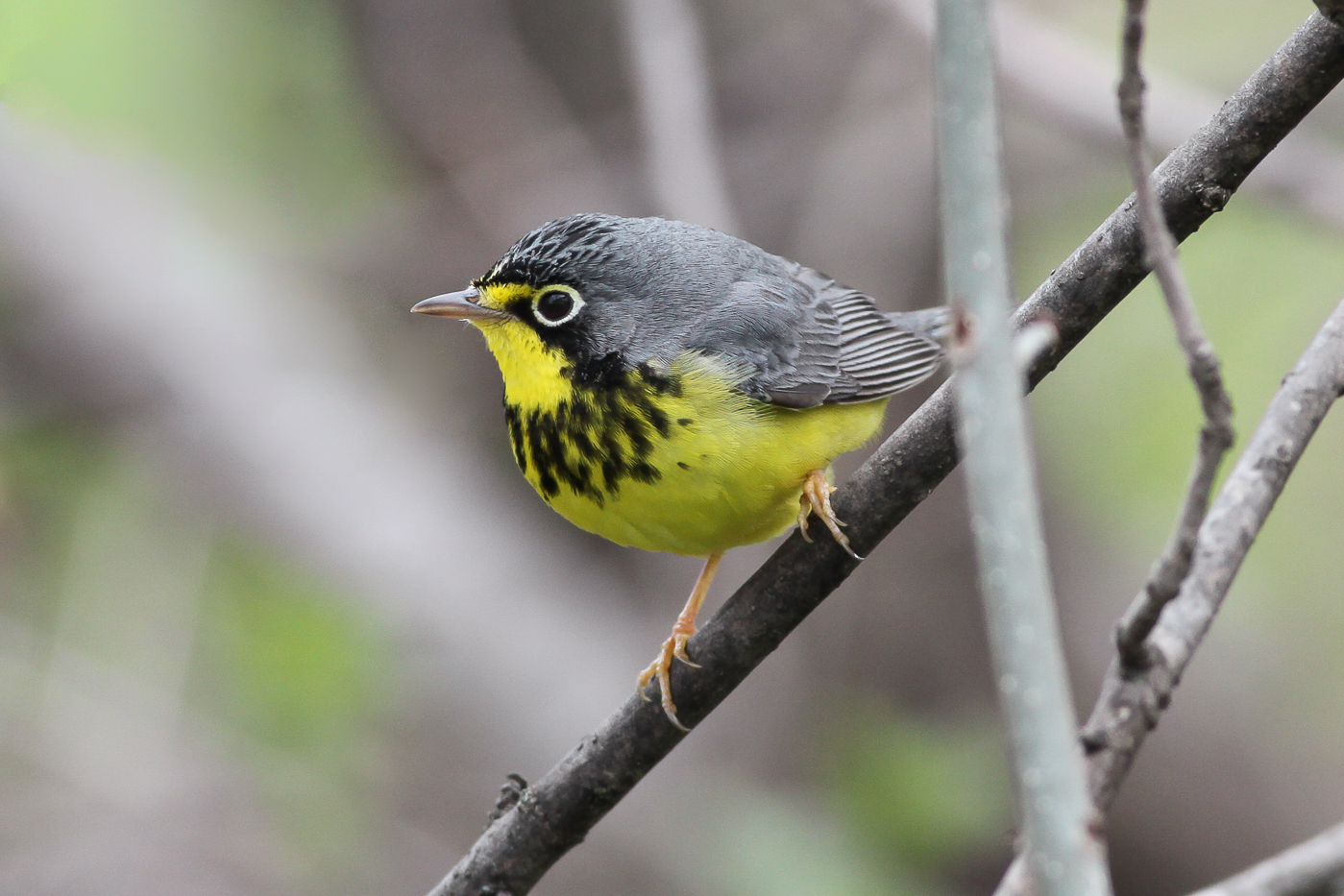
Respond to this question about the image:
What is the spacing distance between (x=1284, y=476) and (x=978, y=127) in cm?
122

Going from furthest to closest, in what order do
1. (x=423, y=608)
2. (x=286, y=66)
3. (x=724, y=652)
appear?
(x=286, y=66), (x=423, y=608), (x=724, y=652)

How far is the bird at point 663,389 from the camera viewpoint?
14.5ft

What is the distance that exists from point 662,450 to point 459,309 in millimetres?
952

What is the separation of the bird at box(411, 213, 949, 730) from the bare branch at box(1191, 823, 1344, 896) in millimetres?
2217

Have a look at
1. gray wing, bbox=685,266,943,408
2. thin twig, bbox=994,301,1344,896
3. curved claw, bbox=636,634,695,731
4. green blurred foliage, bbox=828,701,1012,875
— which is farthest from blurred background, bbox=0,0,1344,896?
thin twig, bbox=994,301,1344,896

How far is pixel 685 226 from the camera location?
5.24 metres

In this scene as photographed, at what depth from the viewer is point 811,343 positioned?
16.9ft

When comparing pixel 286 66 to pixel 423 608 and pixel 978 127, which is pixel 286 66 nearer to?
pixel 423 608

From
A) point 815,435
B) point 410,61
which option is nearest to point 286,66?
point 410,61

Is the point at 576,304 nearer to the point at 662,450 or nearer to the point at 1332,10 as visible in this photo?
the point at 662,450

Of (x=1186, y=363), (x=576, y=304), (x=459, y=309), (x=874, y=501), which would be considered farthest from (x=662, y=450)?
(x=1186, y=363)

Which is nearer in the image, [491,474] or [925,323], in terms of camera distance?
[925,323]

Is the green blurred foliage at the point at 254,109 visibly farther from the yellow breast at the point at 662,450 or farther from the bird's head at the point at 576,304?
the yellow breast at the point at 662,450

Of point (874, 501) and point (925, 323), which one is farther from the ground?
point (925, 323)
